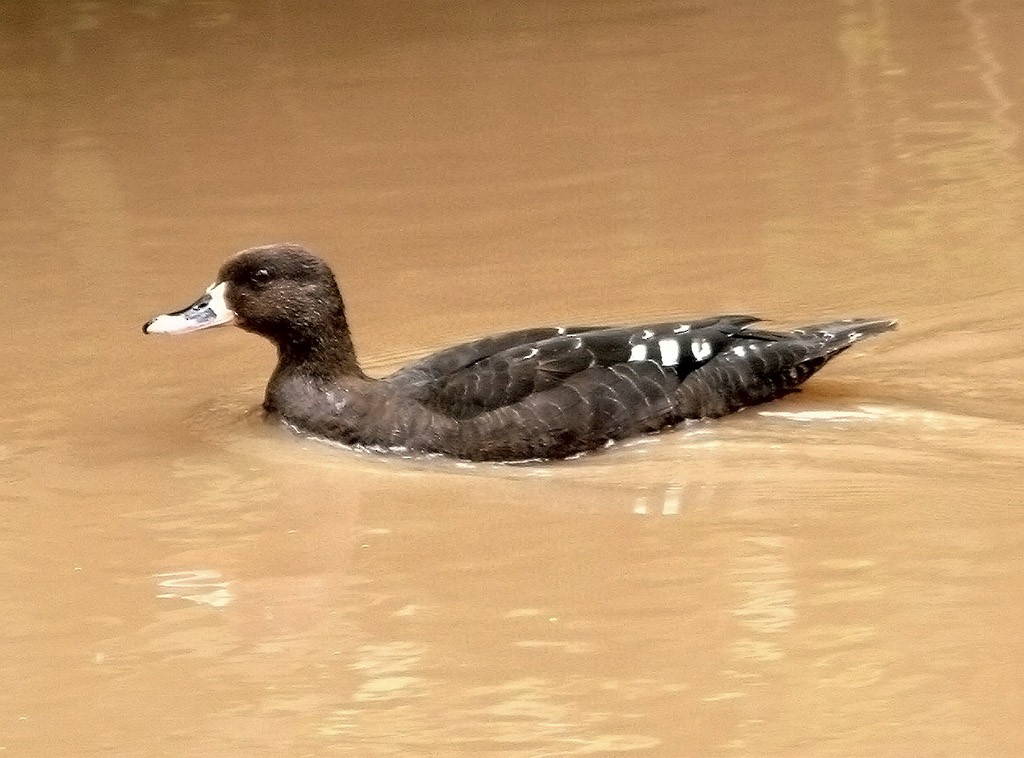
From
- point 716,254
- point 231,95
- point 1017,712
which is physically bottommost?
point 1017,712

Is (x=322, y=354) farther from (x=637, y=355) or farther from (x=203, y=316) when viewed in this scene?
(x=637, y=355)

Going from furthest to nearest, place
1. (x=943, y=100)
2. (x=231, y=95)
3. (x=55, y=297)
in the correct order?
(x=231, y=95) → (x=943, y=100) → (x=55, y=297)

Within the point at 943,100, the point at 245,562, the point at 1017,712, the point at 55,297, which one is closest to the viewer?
the point at 1017,712

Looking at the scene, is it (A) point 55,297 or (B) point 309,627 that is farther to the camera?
(A) point 55,297

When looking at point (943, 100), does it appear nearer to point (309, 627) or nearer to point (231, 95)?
point (231, 95)

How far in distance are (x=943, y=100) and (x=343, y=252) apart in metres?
3.98

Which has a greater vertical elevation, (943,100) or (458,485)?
(943,100)

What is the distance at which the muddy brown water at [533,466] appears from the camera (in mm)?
4848

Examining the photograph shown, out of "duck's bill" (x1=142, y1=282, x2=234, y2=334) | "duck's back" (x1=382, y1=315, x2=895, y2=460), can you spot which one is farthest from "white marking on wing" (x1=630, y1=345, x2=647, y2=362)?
"duck's bill" (x1=142, y1=282, x2=234, y2=334)

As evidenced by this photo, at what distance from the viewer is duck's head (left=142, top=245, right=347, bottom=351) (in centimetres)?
709

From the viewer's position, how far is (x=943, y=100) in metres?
11.5

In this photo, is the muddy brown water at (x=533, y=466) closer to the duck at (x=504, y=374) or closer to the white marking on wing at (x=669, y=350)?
the duck at (x=504, y=374)

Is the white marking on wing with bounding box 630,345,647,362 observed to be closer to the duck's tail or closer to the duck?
the duck

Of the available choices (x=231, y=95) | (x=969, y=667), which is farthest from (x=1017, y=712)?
(x=231, y=95)
